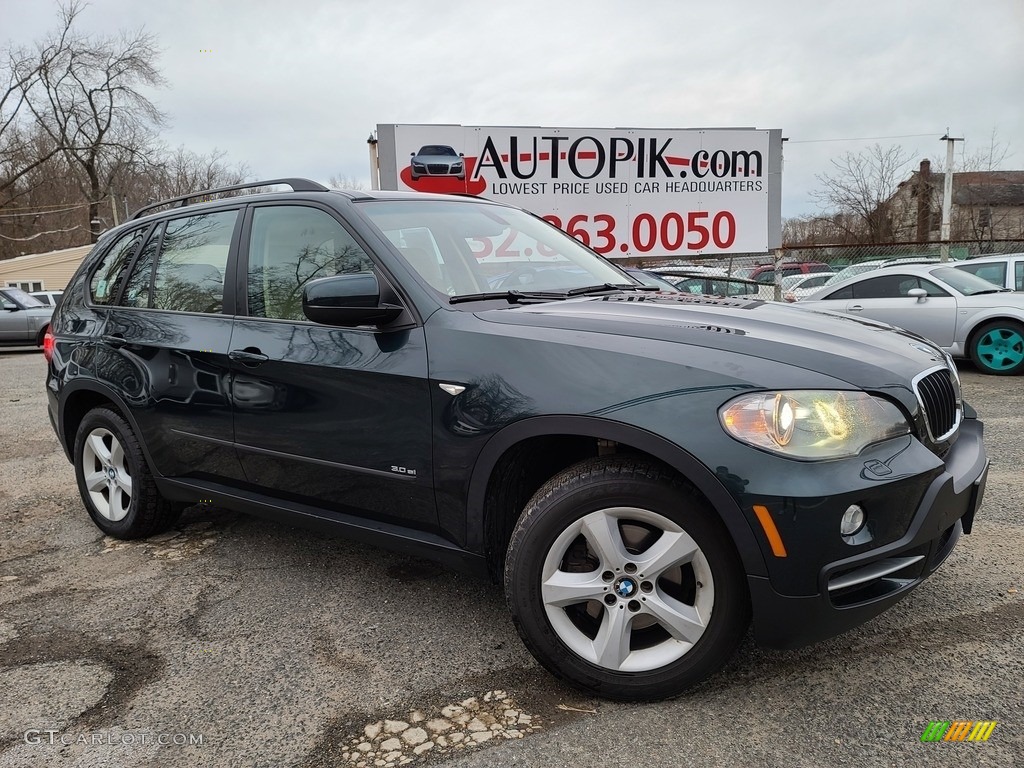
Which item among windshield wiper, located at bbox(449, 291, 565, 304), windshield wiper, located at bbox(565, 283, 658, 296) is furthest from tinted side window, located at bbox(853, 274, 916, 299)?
windshield wiper, located at bbox(449, 291, 565, 304)

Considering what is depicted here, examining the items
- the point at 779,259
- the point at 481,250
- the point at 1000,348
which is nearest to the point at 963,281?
the point at 1000,348

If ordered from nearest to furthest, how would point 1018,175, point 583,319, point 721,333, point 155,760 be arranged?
point 155,760 < point 721,333 < point 583,319 < point 1018,175

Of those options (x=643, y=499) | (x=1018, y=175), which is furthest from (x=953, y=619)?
(x=1018, y=175)

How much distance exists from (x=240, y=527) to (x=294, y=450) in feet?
4.82

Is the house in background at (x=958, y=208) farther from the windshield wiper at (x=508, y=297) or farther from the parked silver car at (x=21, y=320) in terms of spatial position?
the windshield wiper at (x=508, y=297)

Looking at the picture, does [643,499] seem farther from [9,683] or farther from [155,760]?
[9,683]

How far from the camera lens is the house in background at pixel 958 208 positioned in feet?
120

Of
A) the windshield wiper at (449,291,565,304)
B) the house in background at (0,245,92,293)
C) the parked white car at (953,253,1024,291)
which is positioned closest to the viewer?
the windshield wiper at (449,291,565,304)

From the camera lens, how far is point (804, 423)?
2.04 metres

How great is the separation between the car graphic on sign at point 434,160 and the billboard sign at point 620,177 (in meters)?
0.01

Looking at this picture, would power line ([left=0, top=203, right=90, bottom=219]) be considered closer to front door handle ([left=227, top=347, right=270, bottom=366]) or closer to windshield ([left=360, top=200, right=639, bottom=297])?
front door handle ([left=227, top=347, right=270, bottom=366])

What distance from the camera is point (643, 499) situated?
7.14ft

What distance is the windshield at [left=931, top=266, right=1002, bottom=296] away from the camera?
28.7ft

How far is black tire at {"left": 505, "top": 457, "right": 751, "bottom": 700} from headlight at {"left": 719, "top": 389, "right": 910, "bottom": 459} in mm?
261
